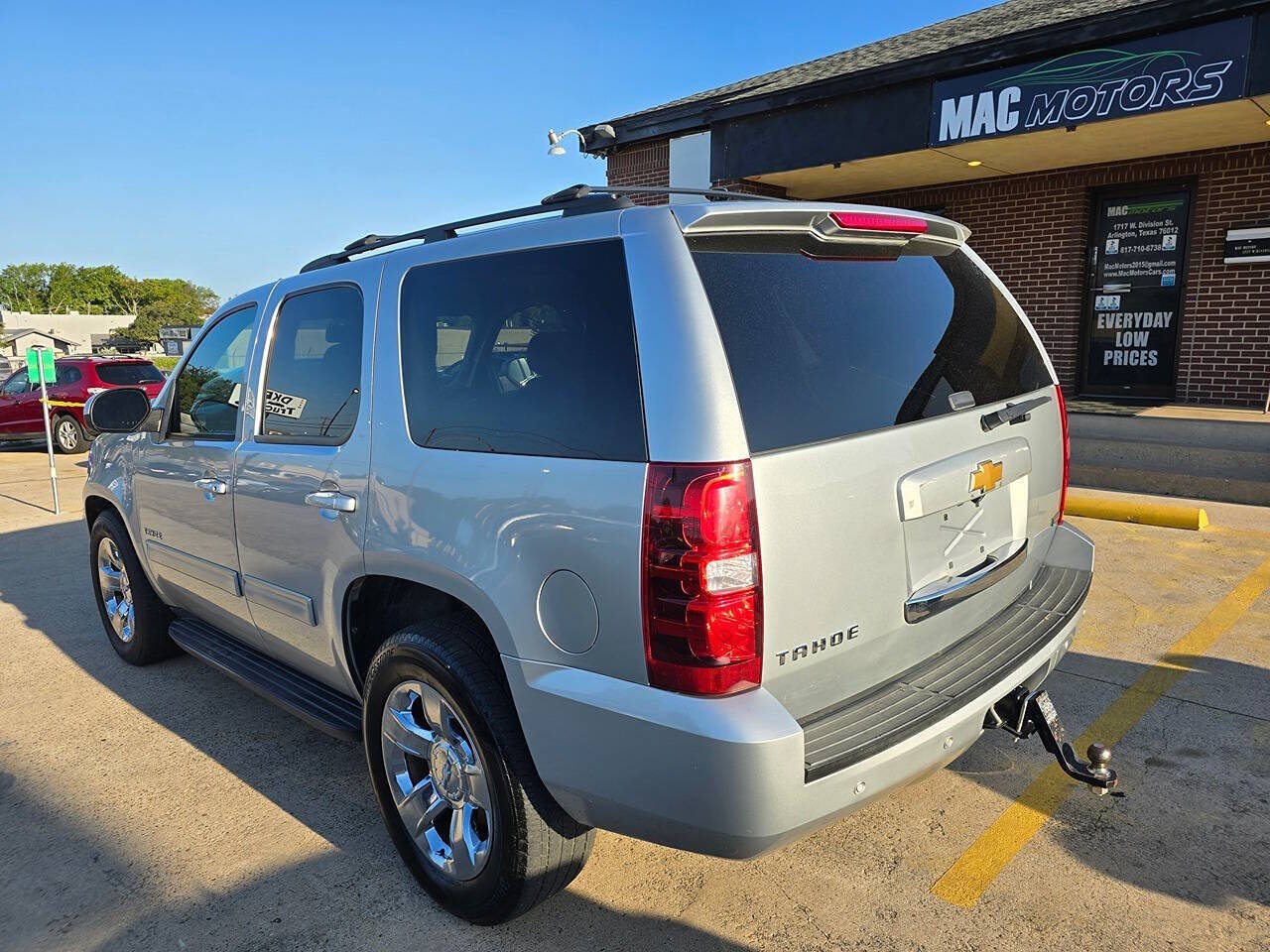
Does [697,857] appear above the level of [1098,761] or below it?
below

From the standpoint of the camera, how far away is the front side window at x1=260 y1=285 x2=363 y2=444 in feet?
9.88

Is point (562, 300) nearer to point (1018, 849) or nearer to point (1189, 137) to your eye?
→ point (1018, 849)

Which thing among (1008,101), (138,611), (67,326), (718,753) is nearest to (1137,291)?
(1008,101)

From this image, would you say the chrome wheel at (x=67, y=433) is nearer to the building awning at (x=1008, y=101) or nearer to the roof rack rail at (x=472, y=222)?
the building awning at (x=1008, y=101)

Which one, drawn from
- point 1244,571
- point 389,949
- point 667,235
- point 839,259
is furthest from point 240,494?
point 1244,571

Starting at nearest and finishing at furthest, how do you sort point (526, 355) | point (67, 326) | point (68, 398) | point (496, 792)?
point (496, 792), point (526, 355), point (68, 398), point (67, 326)

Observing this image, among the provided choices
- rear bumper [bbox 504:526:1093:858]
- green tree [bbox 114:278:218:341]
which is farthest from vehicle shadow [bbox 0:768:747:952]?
green tree [bbox 114:278:218:341]

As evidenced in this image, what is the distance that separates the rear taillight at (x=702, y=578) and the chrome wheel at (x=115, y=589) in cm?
381

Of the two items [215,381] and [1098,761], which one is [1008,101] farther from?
[215,381]

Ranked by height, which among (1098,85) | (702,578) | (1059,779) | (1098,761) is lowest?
(1059,779)

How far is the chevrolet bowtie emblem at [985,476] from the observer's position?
2.50m

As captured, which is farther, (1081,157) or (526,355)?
(1081,157)

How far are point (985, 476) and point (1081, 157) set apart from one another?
9.24 meters

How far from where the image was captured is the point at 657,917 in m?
2.57
